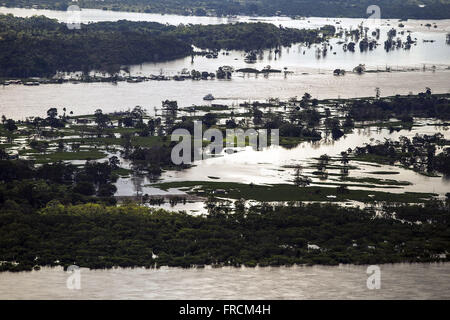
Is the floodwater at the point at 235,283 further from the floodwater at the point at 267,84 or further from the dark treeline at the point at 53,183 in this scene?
the floodwater at the point at 267,84

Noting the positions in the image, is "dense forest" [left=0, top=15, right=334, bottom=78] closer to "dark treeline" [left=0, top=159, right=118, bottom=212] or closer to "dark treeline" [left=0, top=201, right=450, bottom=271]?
"dark treeline" [left=0, top=159, right=118, bottom=212]

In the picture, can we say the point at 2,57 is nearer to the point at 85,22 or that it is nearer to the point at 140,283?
the point at 85,22

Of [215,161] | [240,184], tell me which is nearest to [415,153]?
[215,161]

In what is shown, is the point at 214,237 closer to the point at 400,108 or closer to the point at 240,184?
the point at 240,184

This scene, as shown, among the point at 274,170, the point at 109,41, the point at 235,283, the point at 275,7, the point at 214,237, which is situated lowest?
the point at 235,283

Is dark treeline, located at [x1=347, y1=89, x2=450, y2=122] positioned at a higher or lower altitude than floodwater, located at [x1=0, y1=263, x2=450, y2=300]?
higher

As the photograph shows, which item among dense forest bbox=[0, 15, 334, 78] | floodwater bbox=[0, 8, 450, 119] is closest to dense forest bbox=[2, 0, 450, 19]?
floodwater bbox=[0, 8, 450, 119]
